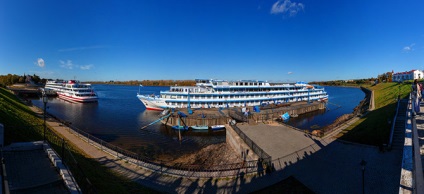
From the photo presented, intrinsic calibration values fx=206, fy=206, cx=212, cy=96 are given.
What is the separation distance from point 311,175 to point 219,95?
36.9 m

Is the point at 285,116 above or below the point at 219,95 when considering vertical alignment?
below

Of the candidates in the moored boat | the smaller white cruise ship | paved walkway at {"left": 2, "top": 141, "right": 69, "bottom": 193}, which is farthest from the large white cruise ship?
paved walkway at {"left": 2, "top": 141, "right": 69, "bottom": 193}

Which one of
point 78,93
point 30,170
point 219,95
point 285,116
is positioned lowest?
point 285,116

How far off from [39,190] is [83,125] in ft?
115

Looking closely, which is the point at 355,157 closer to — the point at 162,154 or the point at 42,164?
the point at 162,154

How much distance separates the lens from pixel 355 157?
17125mm

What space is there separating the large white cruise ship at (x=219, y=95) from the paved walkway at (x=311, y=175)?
31417mm

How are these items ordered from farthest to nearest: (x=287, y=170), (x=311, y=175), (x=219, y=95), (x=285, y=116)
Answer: (x=219, y=95) → (x=285, y=116) → (x=287, y=170) → (x=311, y=175)

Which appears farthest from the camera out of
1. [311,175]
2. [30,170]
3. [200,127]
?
[200,127]

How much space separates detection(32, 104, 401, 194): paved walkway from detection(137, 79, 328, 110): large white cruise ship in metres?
31.4

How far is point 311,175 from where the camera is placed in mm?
14344

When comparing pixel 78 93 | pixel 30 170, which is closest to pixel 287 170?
pixel 30 170

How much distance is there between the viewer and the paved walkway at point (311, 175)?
12906 mm

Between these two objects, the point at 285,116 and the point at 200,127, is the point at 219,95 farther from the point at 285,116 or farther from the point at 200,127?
the point at 200,127
